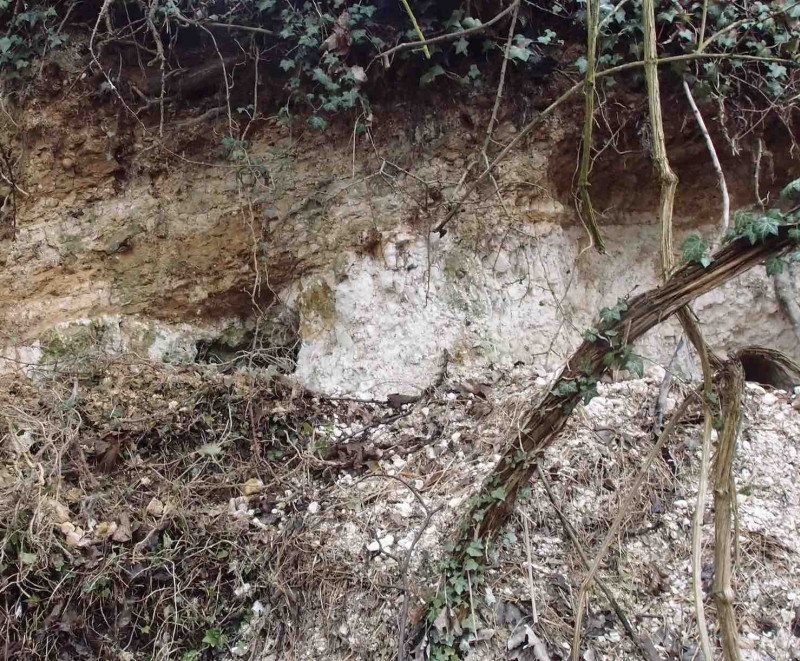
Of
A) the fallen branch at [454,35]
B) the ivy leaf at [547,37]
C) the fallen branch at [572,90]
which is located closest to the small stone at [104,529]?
the fallen branch at [572,90]

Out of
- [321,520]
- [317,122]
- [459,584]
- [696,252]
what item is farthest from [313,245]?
[696,252]

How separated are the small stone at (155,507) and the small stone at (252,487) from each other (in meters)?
0.36

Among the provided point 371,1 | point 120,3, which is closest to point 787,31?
point 371,1

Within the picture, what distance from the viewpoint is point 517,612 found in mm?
2320

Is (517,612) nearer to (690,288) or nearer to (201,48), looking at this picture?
(690,288)

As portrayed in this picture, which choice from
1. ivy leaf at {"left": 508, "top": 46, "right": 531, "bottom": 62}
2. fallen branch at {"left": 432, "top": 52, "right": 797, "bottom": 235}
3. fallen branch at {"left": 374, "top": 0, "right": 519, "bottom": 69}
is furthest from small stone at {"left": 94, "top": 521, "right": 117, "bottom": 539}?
ivy leaf at {"left": 508, "top": 46, "right": 531, "bottom": 62}

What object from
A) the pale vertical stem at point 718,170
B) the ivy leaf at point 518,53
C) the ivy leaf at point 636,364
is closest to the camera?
the ivy leaf at point 636,364

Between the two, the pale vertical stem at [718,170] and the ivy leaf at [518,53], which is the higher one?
the ivy leaf at [518,53]

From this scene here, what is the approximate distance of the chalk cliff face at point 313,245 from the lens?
11.6 ft

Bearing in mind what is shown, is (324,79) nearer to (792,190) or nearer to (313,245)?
(313,245)

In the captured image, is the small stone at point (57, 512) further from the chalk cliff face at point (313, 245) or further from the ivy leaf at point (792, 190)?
the ivy leaf at point (792, 190)

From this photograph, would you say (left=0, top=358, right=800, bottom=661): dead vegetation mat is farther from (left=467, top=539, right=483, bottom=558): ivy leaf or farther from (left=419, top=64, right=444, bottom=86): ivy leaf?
(left=419, top=64, right=444, bottom=86): ivy leaf

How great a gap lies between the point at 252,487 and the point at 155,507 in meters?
0.42

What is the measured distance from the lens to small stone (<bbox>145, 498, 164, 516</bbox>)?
2.76m
